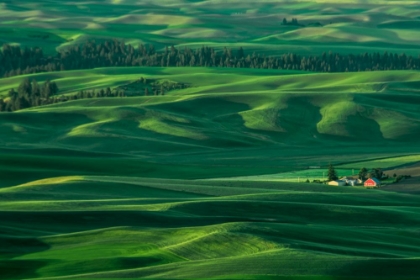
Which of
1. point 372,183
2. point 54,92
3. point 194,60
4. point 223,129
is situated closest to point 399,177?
point 372,183

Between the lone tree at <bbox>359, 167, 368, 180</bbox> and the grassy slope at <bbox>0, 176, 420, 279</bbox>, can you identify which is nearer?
the grassy slope at <bbox>0, 176, 420, 279</bbox>

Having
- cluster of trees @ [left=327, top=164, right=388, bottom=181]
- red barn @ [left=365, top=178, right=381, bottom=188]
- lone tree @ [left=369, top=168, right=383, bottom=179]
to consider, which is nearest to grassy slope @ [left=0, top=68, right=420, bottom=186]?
cluster of trees @ [left=327, top=164, right=388, bottom=181]

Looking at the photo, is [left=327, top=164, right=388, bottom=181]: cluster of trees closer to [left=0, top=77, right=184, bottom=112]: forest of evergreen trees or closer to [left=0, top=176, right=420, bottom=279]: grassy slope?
[left=0, top=176, right=420, bottom=279]: grassy slope

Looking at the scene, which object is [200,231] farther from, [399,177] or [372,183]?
[399,177]

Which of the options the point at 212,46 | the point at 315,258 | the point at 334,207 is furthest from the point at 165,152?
the point at 212,46

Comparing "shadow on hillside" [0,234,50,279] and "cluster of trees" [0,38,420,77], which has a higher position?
"shadow on hillside" [0,234,50,279]

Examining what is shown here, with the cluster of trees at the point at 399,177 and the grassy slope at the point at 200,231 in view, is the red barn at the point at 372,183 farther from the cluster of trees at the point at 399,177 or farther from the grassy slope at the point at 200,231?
the grassy slope at the point at 200,231

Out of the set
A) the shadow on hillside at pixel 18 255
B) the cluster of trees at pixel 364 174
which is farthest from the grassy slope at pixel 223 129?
the shadow on hillside at pixel 18 255
